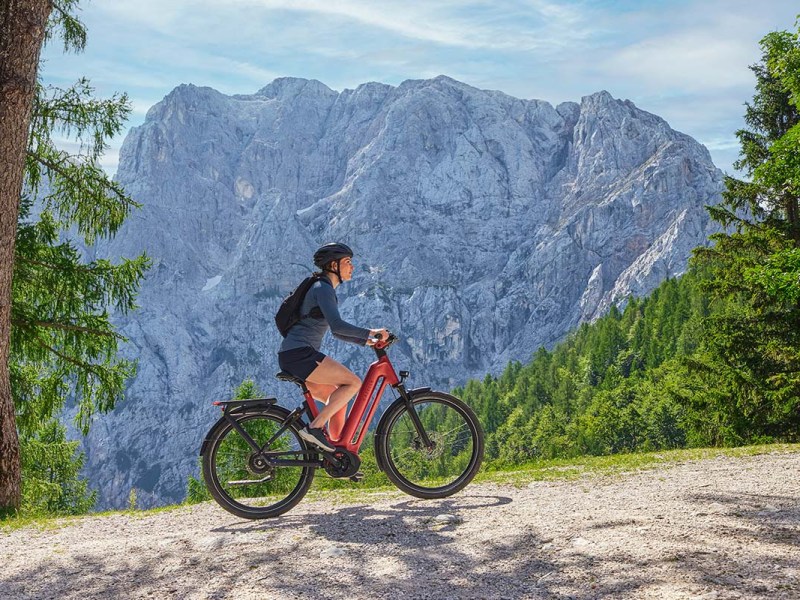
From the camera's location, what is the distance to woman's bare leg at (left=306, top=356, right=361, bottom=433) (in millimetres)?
7254

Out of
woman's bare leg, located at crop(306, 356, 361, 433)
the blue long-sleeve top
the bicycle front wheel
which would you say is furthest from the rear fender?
the bicycle front wheel

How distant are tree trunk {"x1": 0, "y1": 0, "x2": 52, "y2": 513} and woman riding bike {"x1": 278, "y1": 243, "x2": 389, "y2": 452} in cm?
453

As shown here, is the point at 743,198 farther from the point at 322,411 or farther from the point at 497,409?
the point at 497,409

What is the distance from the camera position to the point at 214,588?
5.19 meters

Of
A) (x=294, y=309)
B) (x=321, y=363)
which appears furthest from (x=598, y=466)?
(x=294, y=309)

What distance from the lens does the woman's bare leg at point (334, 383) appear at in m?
7.25

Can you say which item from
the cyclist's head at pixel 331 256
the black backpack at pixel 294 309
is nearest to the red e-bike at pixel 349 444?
the black backpack at pixel 294 309

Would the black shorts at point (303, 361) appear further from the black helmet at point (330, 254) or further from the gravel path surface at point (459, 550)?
the gravel path surface at point (459, 550)

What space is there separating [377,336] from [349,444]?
1.17 metres

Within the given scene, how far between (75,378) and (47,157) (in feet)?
12.9

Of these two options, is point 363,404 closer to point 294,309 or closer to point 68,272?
point 294,309

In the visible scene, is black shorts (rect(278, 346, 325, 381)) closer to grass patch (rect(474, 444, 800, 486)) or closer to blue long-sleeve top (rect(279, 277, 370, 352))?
blue long-sleeve top (rect(279, 277, 370, 352))

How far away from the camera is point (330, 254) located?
7422 mm

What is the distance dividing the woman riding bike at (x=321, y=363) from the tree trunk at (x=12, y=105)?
4.53 metres
